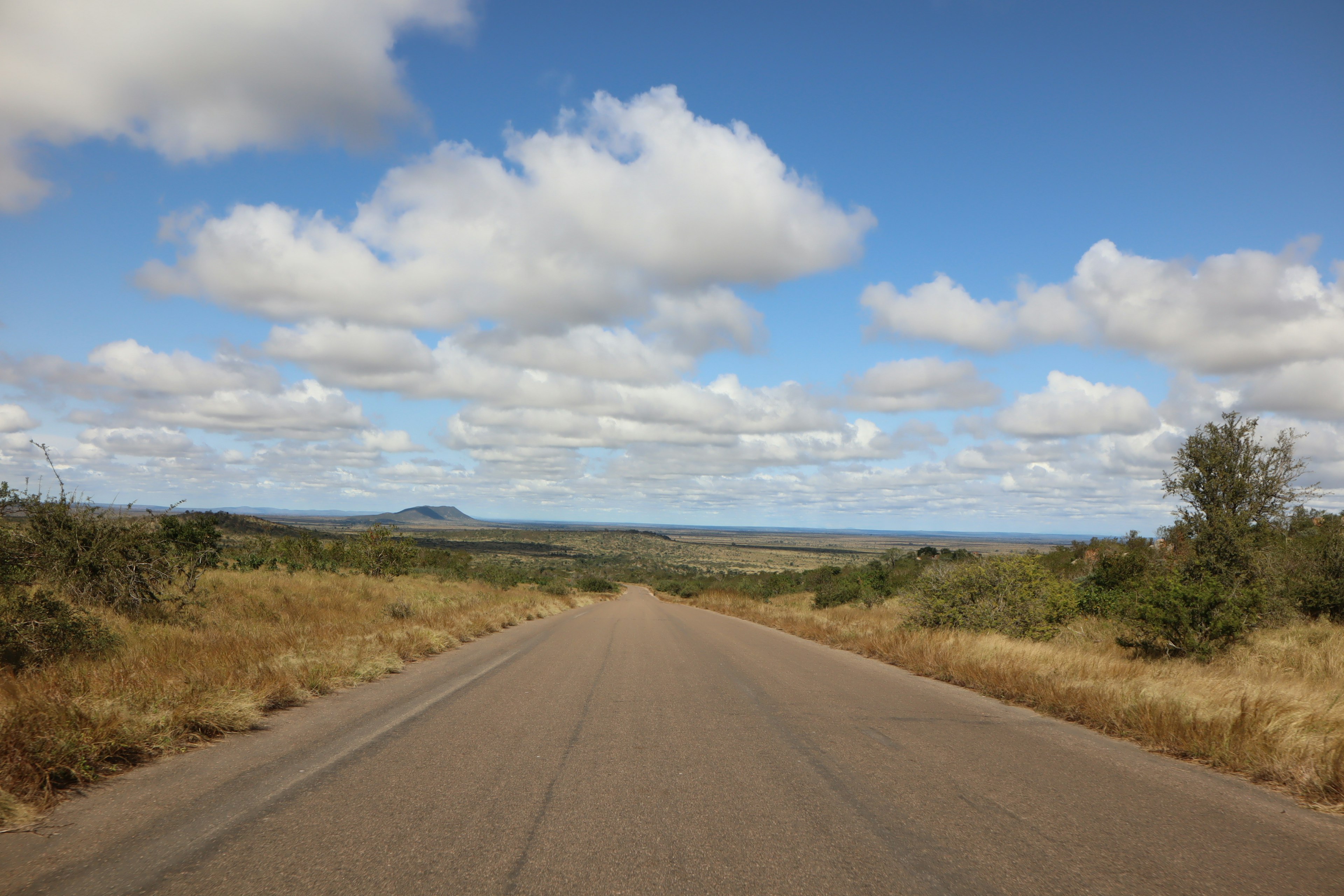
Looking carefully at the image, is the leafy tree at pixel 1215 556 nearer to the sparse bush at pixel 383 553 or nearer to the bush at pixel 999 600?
the bush at pixel 999 600

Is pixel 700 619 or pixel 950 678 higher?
pixel 950 678

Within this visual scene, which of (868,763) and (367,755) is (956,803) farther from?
(367,755)

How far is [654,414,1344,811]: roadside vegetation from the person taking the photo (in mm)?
6688

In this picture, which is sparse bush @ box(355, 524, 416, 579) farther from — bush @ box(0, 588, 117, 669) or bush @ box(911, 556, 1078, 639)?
bush @ box(911, 556, 1078, 639)

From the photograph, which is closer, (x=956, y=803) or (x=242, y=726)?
(x=956, y=803)

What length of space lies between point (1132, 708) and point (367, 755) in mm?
7984

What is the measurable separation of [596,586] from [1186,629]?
181 feet

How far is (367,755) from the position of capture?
19.3ft

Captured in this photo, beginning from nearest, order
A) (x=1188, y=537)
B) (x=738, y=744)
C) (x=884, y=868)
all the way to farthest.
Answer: (x=884, y=868), (x=738, y=744), (x=1188, y=537)

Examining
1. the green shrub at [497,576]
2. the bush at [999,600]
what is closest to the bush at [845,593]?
the bush at [999,600]

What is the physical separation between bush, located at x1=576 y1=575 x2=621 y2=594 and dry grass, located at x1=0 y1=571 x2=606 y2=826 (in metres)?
42.8

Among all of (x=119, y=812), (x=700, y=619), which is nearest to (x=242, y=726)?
(x=119, y=812)

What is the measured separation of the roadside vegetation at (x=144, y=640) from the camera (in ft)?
17.9

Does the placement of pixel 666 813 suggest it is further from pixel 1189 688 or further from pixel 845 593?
pixel 845 593
